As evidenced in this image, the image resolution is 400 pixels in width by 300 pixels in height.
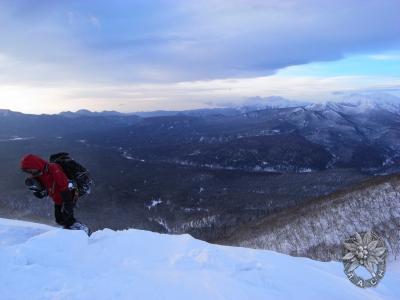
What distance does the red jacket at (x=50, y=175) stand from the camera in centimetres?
1173

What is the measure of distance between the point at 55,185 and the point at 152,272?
508cm

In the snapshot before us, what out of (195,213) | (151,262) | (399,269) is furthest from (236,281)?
(195,213)

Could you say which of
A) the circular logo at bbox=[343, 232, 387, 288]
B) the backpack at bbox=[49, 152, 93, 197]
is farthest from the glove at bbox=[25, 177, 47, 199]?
the circular logo at bbox=[343, 232, 387, 288]

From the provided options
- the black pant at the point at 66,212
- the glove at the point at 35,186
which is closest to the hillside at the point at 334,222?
the black pant at the point at 66,212

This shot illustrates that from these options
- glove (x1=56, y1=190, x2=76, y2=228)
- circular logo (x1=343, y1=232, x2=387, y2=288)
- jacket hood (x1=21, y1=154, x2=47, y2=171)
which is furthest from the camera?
glove (x1=56, y1=190, x2=76, y2=228)

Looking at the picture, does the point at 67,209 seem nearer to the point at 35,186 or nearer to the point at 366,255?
the point at 35,186

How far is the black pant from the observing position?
12406mm

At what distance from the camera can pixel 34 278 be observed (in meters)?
7.45

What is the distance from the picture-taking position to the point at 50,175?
1208 cm

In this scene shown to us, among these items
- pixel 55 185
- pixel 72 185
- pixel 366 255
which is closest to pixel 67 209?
pixel 72 185

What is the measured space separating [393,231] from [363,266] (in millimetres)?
23075

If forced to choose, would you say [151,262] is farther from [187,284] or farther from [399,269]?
[399,269]

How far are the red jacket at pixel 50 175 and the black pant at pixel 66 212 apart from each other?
25 cm

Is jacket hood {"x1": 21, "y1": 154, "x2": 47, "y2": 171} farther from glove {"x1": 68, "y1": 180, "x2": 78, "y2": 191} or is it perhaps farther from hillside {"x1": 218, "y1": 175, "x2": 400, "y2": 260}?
hillside {"x1": 218, "y1": 175, "x2": 400, "y2": 260}
